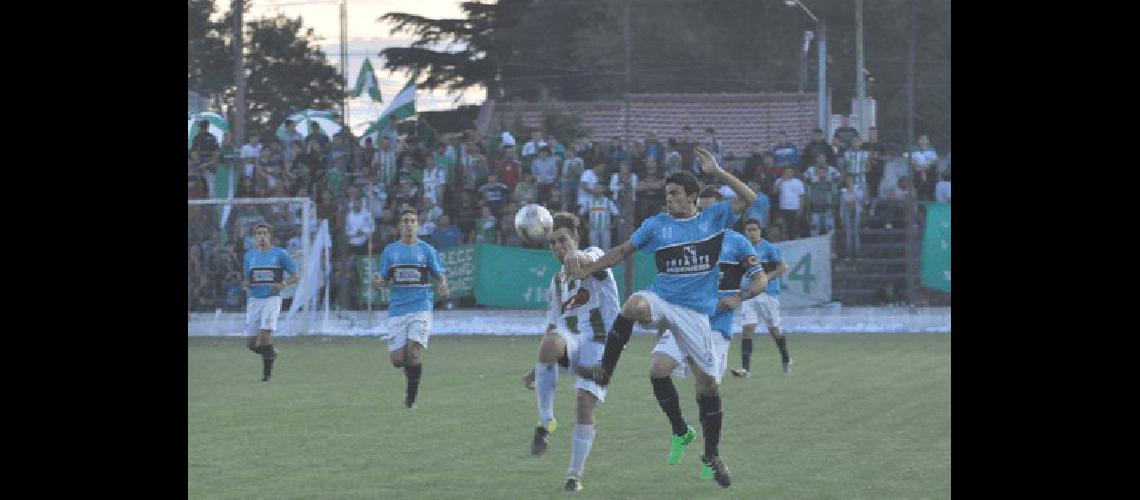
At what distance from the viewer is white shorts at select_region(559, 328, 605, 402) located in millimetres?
10844

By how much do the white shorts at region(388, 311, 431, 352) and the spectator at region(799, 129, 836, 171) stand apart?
13.4 meters

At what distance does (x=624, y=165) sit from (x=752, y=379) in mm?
9597

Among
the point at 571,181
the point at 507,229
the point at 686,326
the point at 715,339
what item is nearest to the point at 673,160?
the point at 571,181

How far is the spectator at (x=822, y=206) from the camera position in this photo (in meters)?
29.3

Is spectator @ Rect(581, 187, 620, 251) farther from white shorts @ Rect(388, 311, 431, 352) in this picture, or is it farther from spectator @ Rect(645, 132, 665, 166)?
white shorts @ Rect(388, 311, 431, 352)

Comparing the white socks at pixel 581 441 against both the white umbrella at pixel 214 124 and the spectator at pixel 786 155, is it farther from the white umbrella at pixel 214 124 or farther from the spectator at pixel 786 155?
the white umbrella at pixel 214 124

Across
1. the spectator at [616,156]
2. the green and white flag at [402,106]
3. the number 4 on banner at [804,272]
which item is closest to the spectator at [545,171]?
the spectator at [616,156]

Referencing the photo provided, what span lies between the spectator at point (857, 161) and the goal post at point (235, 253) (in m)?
9.49

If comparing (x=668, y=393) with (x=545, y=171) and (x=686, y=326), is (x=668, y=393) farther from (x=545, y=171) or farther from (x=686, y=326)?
(x=545, y=171)

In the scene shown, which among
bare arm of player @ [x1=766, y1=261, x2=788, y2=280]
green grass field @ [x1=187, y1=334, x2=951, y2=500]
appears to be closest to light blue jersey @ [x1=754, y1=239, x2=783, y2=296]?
bare arm of player @ [x1=766, y1=261, x2=788, y2=280]
